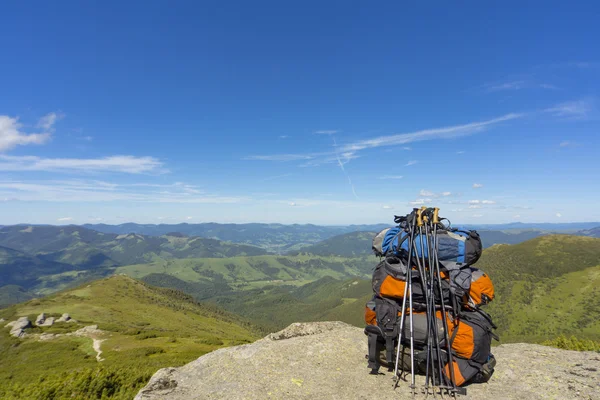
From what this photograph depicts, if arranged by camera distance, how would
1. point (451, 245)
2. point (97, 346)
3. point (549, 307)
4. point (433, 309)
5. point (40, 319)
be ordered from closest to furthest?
point (433, 309)
point (451, 245)
point (97, 346)
point (40, 319)
point (549, 307)

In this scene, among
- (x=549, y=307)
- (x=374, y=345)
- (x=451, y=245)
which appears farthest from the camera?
(x=549, y=307)

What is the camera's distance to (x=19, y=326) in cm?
9562

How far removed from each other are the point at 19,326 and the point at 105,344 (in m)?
54.8

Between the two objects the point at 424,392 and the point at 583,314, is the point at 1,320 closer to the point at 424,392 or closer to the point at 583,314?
the point at 424,392

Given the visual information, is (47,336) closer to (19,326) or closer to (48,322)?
(19,326)

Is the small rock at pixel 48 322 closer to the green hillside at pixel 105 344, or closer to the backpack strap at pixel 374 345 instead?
the green hillside at pixel 105 344

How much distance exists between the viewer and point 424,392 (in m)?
8.15

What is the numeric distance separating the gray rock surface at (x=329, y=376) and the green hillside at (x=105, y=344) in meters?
8.00

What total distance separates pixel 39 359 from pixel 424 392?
91.3 m

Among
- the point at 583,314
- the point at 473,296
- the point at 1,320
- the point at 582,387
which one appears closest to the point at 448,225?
the point at 473,296

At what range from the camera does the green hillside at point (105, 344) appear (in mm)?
16328

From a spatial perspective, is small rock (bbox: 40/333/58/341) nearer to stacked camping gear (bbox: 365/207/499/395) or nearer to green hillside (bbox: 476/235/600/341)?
stacked camping gear (bbox: 365/207/499/395)

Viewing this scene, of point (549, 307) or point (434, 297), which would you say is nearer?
point (434, 297)

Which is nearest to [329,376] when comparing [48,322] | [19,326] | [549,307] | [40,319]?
[19,326]
